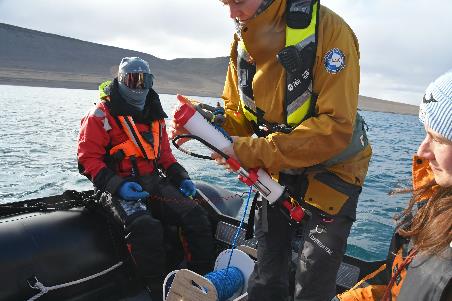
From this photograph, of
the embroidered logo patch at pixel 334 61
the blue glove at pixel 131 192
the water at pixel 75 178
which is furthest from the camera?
the water at pixel 75 178

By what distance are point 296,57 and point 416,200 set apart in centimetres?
91

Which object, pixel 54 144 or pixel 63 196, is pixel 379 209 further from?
pixel 54 144

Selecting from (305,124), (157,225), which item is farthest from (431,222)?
(157,225)

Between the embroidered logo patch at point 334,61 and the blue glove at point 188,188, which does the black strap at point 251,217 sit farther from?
the blue glove at point 188,188

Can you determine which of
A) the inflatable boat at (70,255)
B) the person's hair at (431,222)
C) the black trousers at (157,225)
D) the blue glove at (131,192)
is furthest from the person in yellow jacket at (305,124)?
the blue glove at (131,192)

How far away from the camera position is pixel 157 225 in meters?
4.26

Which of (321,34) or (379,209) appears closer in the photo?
(321,34)

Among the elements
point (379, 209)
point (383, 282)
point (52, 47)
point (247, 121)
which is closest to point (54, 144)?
point (379, 209)

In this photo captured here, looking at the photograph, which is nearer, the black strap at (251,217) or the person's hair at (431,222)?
the person's hair at (431,222)

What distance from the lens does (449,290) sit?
148cm

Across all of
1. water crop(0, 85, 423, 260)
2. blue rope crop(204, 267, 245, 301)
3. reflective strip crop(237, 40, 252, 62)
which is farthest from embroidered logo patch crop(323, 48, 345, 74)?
water crop(0, 85, 423, 260)

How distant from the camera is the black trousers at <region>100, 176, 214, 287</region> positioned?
4.17m

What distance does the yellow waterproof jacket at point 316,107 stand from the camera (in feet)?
7.23

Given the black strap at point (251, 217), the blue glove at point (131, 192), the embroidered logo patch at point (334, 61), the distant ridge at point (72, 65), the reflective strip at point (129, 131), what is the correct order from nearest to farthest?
the embroidered logo patch at point (334, 61)
the black strap at point (251, 217)
the blue glove at point (131, 192)
the reflective strip at point (129, 131)
the distant ridge at point (72, 65)
